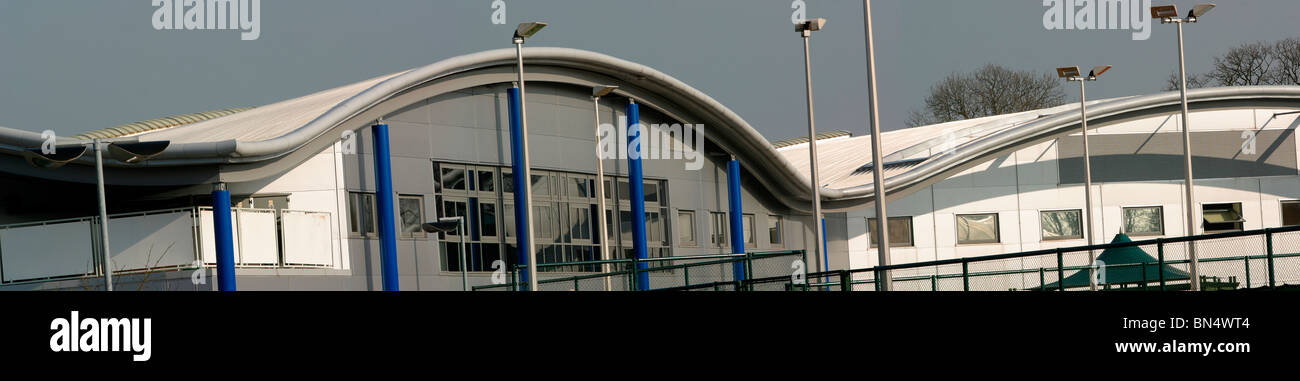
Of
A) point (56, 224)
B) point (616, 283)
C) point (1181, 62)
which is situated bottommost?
point (616, 283)

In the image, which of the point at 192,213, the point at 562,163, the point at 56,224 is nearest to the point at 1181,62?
the point at 562,163

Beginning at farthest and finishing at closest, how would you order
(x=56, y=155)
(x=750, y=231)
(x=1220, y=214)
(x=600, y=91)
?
(x=1220, y=214) → (x=750, y=231) → (x=600, y=91) → (x=56, y=155)

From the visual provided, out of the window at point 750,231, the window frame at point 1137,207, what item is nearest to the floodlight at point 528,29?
the window at point 750,231

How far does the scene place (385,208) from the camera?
2967cm

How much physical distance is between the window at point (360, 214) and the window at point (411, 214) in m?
0.82

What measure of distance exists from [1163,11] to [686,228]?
14915mm

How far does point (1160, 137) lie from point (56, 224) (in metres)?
39.1

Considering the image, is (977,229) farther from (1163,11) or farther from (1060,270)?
(1060,270)

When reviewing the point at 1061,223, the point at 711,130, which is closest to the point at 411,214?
the point at 711,130

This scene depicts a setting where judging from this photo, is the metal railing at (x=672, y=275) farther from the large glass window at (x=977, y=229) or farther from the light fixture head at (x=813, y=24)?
the large glass window at (x=977, y=229)

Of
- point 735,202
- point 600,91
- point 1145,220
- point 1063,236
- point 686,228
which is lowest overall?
point 1063,236
